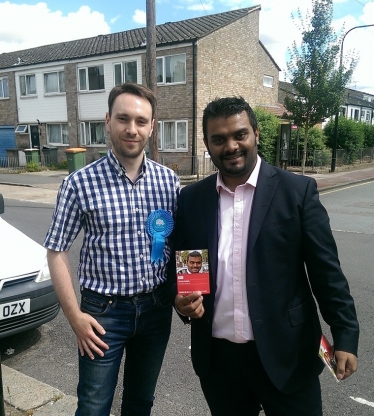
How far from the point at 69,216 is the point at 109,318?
20.8 inches

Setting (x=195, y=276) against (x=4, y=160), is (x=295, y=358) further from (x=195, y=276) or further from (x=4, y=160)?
(x=4, y=160)

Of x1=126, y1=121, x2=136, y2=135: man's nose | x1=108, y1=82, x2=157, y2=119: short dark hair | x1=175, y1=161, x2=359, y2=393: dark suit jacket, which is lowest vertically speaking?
x1=175, y1=161, x2=359, y2=393: dark suit jacket

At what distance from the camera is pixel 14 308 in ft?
10.7

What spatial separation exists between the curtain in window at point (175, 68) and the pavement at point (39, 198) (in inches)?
272

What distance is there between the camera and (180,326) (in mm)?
4117

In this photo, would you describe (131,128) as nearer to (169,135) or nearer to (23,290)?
(23,290)

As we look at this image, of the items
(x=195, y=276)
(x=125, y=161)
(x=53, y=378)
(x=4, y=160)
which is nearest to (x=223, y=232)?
(x=195, y=276)

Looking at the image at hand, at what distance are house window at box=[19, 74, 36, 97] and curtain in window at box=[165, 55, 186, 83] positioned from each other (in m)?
9.82

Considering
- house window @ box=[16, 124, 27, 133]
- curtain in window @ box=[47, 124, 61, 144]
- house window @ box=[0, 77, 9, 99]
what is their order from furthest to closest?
1. house window @ box=[0, 77, 9, 99]
2. house window @ box=[16, 124, 27, 133]
3. curtain in window @ box=[47, 124, 61, 144]

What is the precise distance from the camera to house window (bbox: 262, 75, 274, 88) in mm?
24484

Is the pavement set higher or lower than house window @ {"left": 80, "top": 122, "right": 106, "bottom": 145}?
lower

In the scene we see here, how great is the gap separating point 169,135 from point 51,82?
884 centimetres

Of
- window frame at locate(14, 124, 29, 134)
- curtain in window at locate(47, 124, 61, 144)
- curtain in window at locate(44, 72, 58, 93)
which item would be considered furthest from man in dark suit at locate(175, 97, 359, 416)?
window frame at locate(14, 124, 29, 134)

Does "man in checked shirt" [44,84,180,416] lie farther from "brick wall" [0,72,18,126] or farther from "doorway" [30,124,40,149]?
"brick wall" [0,72,18,126]
